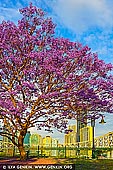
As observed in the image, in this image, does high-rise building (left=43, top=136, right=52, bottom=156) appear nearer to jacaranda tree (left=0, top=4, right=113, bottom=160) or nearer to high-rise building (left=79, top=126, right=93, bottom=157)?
high-rise building (left=79, top=126, right=93, bottom=157)

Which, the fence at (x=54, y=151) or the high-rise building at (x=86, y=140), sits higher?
the high-rise building at (x=86, y=140)

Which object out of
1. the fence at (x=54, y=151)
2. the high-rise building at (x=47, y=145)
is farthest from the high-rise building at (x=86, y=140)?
the high-rise building at (x=47, y=145)

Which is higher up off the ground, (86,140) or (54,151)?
(86,140)

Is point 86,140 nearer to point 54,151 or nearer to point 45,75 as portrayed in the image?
point 54,151

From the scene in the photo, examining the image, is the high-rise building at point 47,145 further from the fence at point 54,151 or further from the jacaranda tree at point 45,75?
the jacaranda tree at point 45,75

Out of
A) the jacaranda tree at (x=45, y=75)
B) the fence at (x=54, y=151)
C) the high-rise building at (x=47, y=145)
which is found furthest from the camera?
the high-rise building at (x=47, y=145)

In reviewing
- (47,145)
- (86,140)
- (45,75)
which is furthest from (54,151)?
(45,75)

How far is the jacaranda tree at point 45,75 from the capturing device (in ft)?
55.8

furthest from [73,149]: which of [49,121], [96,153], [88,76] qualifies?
[88,76]

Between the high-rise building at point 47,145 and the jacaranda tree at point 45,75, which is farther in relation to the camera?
the high-rise building at point 47,145

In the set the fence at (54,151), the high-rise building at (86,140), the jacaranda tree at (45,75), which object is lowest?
Answer: the fence at (54,151)

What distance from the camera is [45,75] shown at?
56.8 ft

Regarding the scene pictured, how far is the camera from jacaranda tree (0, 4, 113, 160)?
670 inches

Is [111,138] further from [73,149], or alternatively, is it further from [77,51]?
[77,51]
